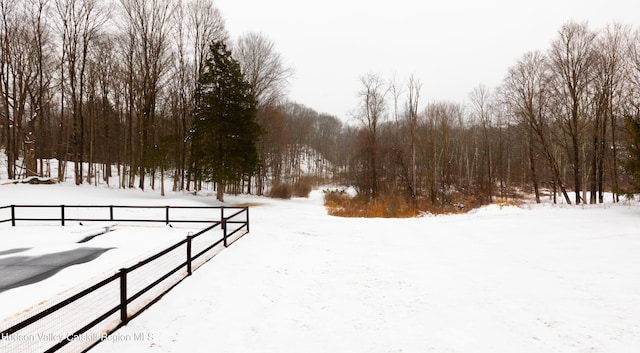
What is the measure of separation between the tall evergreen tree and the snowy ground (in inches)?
562

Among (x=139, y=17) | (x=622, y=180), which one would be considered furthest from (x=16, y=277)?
(x=622, y=180)

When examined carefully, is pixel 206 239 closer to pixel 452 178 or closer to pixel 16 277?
pixel 16 277

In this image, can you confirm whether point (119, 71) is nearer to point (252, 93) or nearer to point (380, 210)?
point (252, 93)

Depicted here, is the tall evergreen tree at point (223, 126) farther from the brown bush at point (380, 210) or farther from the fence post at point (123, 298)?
the fence post at point (123, 298)

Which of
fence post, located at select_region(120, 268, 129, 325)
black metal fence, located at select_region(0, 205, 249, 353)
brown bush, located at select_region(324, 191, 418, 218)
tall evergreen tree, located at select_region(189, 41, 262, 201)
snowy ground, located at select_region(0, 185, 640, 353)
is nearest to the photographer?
black metal fence, located at select_region(0, 205, 249, 353)

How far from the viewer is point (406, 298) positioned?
19.8 feet

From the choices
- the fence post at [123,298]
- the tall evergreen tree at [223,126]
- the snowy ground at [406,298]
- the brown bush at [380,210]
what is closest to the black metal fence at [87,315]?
the fence post at [123,298]

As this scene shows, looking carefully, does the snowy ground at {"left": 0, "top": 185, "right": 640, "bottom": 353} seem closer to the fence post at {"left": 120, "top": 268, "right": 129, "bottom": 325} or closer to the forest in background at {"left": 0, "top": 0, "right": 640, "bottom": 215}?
the fence post at {"left": 120, "top": 268, "right": 129, "bottom": 325}

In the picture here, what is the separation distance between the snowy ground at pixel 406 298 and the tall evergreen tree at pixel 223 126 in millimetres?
14274

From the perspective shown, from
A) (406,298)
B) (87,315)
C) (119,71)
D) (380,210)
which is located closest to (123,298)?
(87,315)

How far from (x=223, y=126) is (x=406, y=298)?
863 inches

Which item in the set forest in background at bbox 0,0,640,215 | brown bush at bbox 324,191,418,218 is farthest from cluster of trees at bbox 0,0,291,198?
brown bush at bbox 324,191,418,218

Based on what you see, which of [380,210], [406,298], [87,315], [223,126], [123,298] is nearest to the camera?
[123,298]

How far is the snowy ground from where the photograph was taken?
4332 mm
